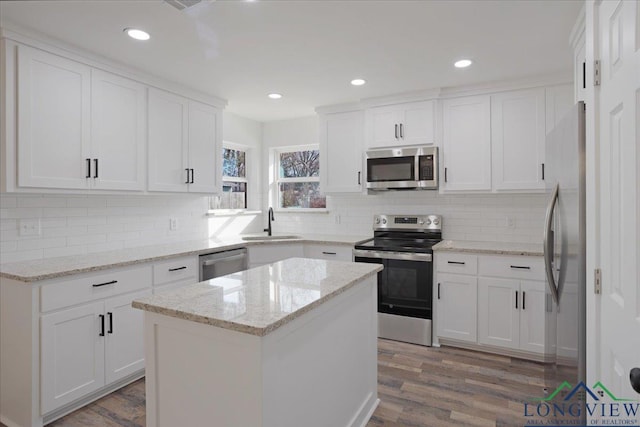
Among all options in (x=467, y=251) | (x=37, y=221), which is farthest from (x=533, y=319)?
(x=37, y=221)

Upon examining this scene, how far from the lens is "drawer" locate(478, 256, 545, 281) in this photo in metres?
2.93

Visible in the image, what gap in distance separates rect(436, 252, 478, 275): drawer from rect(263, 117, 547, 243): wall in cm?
60

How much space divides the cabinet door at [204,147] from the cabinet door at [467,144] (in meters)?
2.37

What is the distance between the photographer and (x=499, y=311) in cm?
309


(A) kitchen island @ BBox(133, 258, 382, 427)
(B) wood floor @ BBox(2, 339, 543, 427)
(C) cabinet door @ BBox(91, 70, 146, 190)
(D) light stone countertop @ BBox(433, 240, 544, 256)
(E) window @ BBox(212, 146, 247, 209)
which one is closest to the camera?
(A) kitchen island @ BBox(133, 258, 382, 427)

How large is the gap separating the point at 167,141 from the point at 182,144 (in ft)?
0.56

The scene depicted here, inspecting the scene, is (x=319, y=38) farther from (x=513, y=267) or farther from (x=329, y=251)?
(x=513, y=267)

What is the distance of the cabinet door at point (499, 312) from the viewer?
119 inches

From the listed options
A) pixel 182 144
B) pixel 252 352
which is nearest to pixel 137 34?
pixel 182 144

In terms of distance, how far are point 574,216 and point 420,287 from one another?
1.92 meters

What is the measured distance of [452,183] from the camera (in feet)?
11.6

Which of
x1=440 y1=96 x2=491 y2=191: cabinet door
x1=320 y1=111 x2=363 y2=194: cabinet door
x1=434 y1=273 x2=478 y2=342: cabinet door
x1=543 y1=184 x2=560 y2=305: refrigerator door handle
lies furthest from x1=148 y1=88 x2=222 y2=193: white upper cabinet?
x1=543 y1=184 x2=560 y2=305: refrigerator door handle

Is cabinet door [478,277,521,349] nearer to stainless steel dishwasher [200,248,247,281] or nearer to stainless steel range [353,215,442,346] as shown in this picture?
stainless steel range [353,215,442,346]

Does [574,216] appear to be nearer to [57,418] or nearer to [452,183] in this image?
[452,183]
